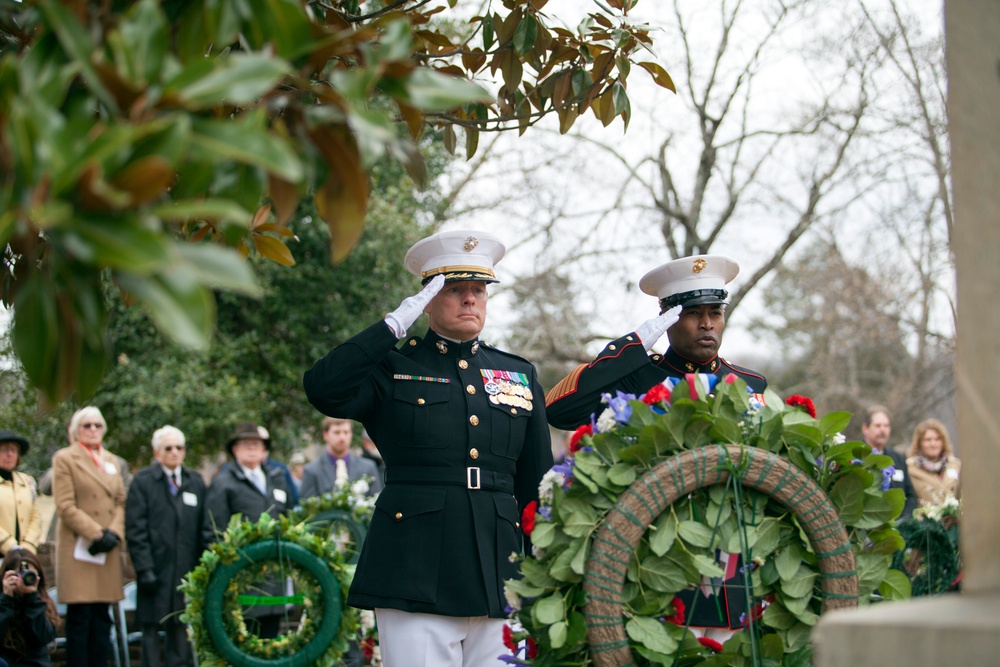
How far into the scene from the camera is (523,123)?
400 centimetres

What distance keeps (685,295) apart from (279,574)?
3.01 meters

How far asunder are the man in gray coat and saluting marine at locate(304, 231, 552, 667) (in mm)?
4170

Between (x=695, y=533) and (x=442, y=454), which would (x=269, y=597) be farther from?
(x=695, y=533)

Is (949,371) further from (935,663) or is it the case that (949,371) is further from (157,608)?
(935,663)

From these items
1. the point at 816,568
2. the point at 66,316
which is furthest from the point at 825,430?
the point at 66,316

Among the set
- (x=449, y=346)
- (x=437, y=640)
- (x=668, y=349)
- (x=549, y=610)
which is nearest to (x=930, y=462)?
(x=668, y=349)

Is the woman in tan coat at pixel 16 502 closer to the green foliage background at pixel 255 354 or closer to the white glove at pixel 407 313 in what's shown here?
the green foliage background at pixel 255 354

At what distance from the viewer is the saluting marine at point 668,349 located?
386 cm

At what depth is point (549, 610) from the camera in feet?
8.60

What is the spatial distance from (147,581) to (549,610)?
18.2ft

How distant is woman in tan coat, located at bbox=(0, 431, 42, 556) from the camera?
6.89 m

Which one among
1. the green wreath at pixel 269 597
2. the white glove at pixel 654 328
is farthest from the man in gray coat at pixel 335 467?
the white glove at pixel 654 328

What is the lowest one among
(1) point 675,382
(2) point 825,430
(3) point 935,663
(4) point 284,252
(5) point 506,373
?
(3) point 935,663

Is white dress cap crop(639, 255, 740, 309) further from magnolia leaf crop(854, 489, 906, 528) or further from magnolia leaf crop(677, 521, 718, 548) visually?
magnolia leaf crop(677, 521, 718, 548)
